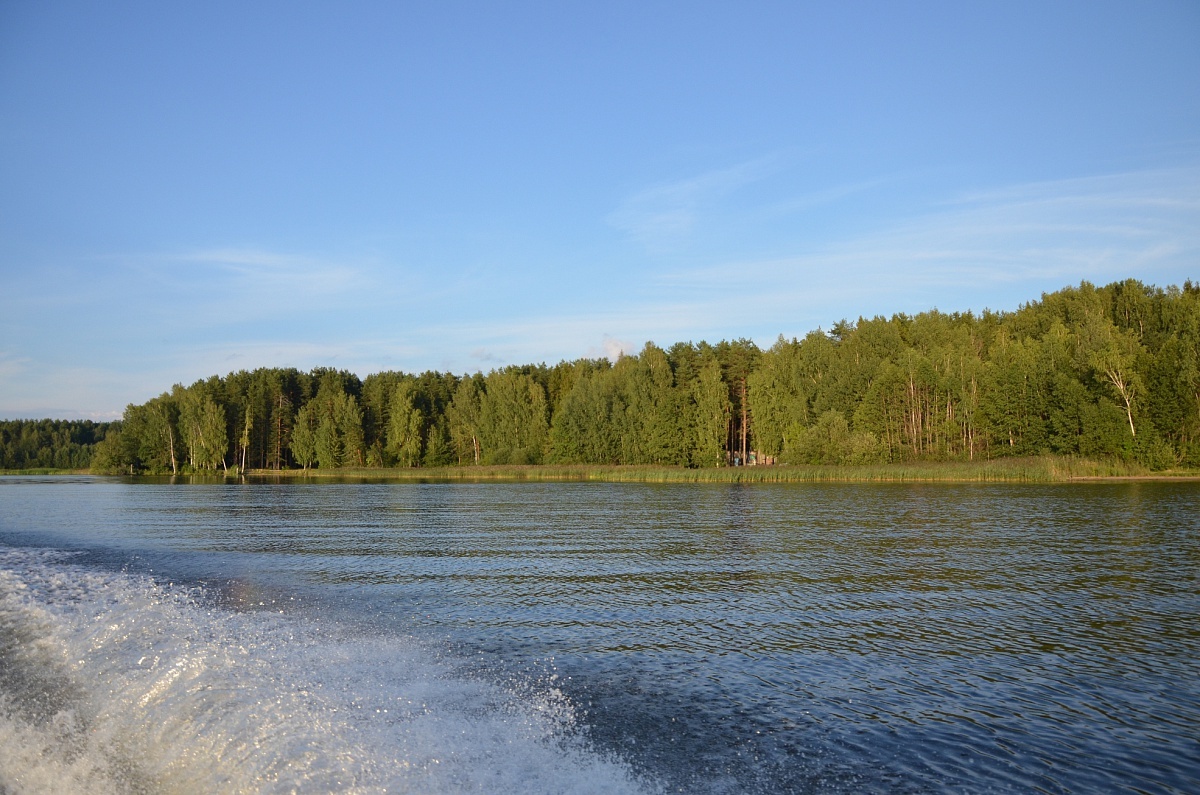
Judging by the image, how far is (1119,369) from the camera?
6675cm

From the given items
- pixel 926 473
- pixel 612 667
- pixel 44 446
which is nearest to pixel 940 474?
pixel 926 473

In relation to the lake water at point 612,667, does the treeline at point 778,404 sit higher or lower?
higher

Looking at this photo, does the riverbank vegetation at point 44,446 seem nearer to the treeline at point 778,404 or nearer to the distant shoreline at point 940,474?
the treeline at point 778,404

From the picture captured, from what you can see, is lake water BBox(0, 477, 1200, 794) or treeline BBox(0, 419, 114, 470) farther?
treeline BBox(0, 419, 114, 470)

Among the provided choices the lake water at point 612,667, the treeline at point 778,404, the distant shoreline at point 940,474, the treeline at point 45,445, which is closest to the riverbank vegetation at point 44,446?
A: the treeline at point 45,445

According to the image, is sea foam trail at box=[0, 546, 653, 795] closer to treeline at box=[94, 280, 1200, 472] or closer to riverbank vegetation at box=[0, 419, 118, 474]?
treeline at box=[94, 280, 1200, 472]

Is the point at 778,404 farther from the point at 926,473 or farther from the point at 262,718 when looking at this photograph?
the point at 262,718

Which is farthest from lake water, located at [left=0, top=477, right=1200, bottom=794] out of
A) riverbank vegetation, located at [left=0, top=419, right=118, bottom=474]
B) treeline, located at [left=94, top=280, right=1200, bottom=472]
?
riverbank vegetation, located at [left=0, top=419, right=118, bottom=474]

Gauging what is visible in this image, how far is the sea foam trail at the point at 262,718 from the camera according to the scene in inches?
308

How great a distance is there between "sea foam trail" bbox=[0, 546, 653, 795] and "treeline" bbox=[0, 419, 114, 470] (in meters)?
173

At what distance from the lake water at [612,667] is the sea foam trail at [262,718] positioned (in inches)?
1.7

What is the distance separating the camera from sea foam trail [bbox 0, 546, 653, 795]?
782 cm

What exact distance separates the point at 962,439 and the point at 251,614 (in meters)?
76.6

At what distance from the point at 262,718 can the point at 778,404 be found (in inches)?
3233
